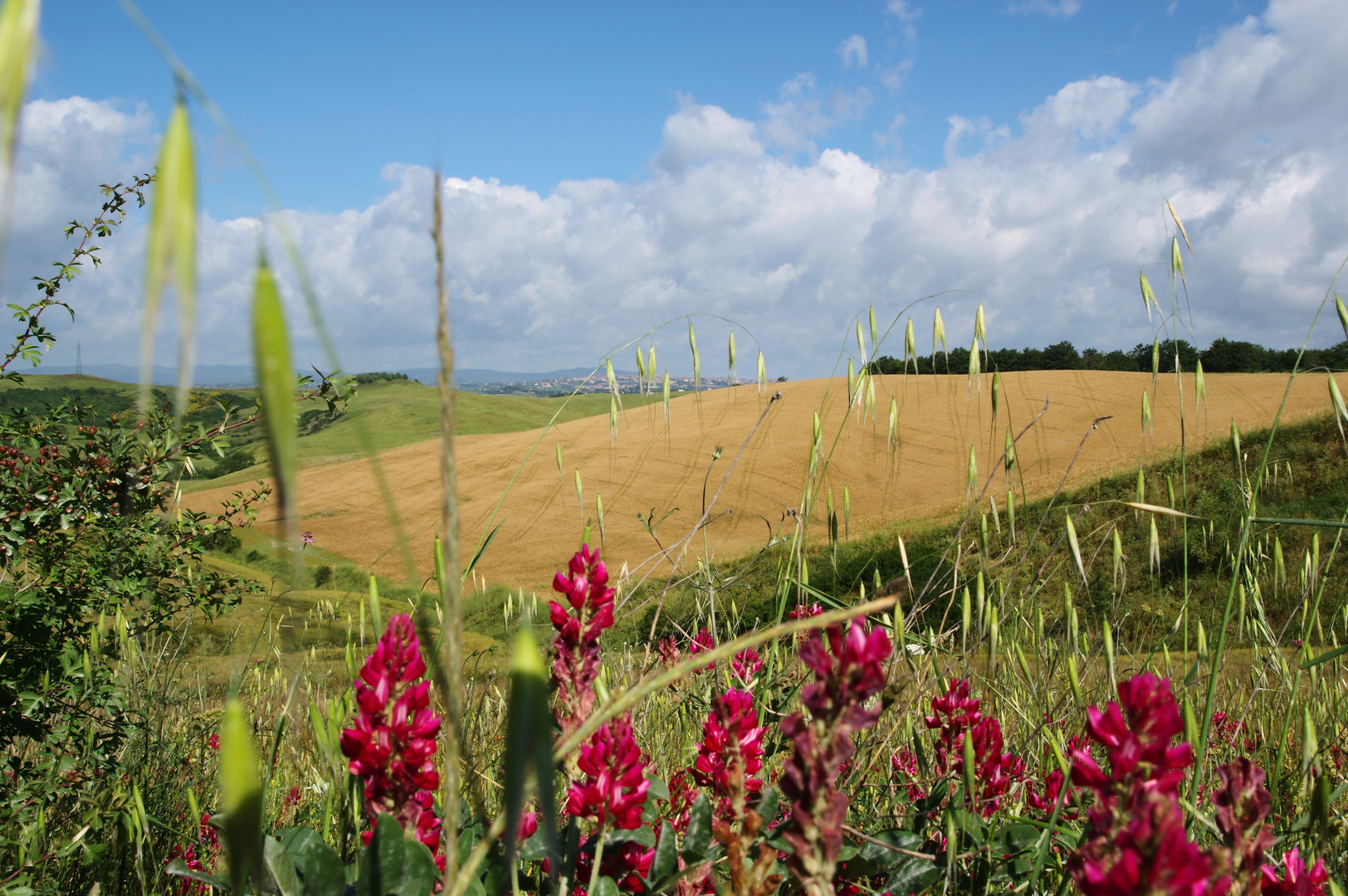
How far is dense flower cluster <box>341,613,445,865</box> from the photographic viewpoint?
0.85 m

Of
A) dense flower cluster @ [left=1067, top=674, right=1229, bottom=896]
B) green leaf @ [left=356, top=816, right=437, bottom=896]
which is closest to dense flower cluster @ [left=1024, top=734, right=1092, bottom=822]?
dense flower cluster @ [left=1067, top=674, right=1229, bottom=896]

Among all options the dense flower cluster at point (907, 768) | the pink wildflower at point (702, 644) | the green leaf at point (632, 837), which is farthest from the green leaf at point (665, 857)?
the pink wildflower at point (702, 644)

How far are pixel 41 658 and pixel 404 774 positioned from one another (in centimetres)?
216

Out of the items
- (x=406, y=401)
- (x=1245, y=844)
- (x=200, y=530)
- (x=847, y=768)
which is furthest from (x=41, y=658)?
(x=406, y=401)

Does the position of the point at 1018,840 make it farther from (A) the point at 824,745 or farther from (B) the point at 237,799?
(B) the point at 237,799

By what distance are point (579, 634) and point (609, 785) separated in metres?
0.20

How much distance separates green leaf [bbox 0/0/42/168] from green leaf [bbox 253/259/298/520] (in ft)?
0.51

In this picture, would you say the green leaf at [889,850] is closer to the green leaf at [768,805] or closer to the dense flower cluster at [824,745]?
the green leaf at [768,805]

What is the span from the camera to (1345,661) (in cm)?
355

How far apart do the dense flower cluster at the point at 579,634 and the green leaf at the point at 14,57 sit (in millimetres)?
765

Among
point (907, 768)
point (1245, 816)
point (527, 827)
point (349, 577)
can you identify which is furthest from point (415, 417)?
point (1245, 816)

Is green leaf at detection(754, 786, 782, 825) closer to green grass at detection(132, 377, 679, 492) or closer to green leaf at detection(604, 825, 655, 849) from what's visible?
green leaf at detection(604, 825, 655, 849)

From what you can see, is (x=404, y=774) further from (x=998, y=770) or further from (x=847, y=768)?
(x=847, y=768)

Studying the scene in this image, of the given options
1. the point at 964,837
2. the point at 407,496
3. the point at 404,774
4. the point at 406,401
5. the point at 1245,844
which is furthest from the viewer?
the point at 406,401
